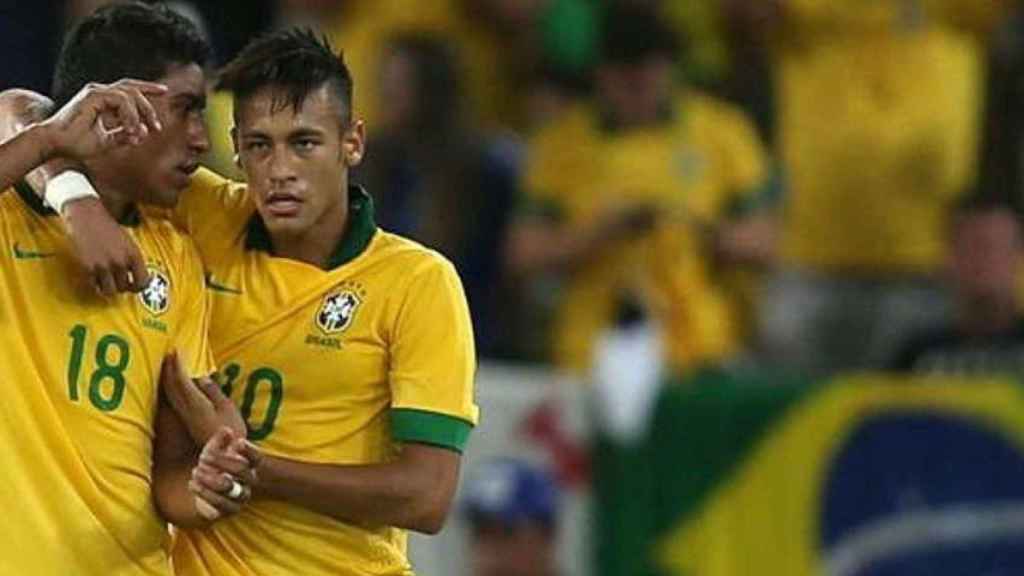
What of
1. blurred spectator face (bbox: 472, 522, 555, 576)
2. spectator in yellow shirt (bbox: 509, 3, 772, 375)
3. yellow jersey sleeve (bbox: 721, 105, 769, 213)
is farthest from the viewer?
yellow jersey sleeve (bbox: 721, 105, 769, 213)

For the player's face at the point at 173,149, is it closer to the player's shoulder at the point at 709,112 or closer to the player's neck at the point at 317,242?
the player's neck at the point at 317,242

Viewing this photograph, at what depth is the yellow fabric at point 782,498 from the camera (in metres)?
9.53

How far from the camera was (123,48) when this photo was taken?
5297 millimetres

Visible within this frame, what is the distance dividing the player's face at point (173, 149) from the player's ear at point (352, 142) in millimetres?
234

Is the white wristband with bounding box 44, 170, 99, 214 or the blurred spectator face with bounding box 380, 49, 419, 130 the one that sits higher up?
the blurred spectator face with bounding box 380, 49, 419, 130

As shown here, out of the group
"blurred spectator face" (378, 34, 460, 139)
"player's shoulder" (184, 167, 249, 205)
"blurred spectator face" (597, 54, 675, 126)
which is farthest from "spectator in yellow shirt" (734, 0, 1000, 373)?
"player's shoulder" (184, 167, 249, 205)

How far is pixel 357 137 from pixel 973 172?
5.81m

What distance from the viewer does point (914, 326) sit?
10391 millimetres

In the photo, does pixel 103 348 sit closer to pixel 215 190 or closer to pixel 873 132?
pixel 215 190

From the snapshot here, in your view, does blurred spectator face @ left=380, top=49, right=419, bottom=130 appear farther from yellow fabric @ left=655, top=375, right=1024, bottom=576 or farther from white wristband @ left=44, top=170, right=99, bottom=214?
white wristband @ left=44, top=170, right=99, bottom=214

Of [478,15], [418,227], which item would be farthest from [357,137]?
[478,15]

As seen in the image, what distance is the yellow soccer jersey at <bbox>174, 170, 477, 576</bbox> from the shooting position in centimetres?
537

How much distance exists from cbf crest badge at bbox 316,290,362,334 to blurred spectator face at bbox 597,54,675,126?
4578 millimetres

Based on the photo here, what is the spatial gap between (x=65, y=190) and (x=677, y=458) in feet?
15.2
